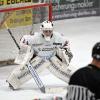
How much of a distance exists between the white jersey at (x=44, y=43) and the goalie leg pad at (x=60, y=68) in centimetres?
13

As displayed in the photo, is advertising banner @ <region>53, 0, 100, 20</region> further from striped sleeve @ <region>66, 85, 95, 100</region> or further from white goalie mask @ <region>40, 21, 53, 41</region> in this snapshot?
striped sleeve @ <region>66, 85, 95, 100</region>

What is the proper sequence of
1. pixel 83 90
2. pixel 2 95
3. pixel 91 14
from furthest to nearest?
pixel 91 14
pixel 2 95
pixel 83 90

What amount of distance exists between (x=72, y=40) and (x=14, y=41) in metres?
3.13

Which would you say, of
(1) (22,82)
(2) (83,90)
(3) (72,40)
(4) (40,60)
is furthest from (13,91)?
(3) (72,40)

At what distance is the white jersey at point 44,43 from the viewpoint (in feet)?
18.9

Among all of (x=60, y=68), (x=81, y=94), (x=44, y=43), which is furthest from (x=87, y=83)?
(x=60, y=68)

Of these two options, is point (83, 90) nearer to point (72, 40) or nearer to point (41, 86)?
point (41, 86)

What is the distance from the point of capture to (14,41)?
739 centimetres

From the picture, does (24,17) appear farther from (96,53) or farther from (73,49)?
(96,53)

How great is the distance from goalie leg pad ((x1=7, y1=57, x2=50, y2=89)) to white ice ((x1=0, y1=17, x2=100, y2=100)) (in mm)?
125

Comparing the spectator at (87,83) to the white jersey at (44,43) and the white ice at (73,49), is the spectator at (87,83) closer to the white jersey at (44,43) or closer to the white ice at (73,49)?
the white ice at (73,49)

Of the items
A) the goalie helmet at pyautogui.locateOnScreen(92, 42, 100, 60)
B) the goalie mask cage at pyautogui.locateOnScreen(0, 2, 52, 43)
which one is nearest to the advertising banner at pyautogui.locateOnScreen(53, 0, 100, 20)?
the goalie mask cage at pyautogui.locateOnScreen(0, 2, 52, 43)

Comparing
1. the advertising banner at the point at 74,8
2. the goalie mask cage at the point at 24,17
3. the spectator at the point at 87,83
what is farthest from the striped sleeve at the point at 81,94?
the advertising banner at the point at 74,8

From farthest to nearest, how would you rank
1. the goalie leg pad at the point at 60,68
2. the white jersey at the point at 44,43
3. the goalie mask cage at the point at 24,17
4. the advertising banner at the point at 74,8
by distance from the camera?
the advertising banner at the point at 74,8 → the goalie mask cage at the point at 24,17 → the goalie leg pad at the point at 60,68 → the white jersey at the point at 44,43
